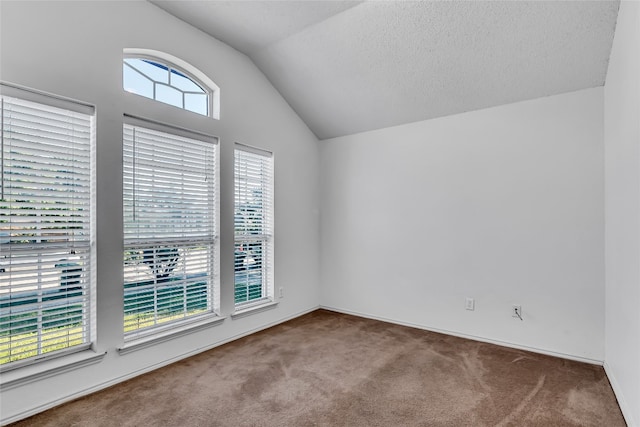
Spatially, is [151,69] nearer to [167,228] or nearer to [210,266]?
[167,228]

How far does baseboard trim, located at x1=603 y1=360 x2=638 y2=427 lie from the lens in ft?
6.31

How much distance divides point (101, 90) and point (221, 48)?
130 cm

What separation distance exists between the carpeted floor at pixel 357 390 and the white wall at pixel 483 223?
1.32ft

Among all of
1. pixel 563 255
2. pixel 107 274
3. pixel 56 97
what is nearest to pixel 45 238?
pixel 107 274

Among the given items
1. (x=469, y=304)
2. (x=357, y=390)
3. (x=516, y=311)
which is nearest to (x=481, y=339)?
(x=469, y=304)

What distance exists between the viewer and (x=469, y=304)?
3377mm

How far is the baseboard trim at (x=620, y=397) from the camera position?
1.92 metres

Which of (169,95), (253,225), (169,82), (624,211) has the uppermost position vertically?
(169,82)

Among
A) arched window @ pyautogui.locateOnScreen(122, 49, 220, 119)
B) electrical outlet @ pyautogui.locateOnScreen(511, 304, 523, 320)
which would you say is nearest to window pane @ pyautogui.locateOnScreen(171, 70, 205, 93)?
arched window @ pyautogui.locateOnScreen(122, 49, 220, 119)

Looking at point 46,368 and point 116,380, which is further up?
point 46,368

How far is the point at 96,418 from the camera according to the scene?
2.02 metres

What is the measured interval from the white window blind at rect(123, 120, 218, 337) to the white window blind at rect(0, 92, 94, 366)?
293 millimetres

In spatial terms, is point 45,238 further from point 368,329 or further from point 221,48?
point 368,329

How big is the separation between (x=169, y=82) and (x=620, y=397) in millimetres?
4154
